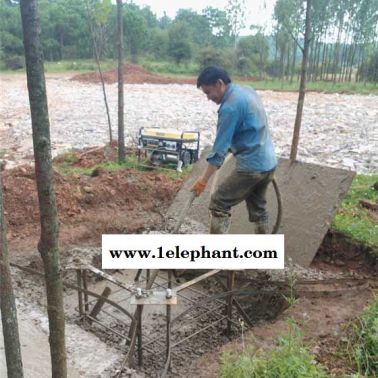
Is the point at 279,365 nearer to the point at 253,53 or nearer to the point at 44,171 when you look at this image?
the point at 44,171

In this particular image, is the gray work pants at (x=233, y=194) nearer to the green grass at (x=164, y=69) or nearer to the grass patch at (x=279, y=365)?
the grass patch at (x=279, y=365)

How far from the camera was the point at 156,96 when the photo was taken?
23.1 meters

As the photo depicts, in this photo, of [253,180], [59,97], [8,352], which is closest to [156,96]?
[59,97]

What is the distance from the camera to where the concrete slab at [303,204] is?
445 cm

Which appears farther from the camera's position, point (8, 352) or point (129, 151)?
point (129, 151)

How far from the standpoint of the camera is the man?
12.1 feet

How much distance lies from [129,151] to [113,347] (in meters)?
6.71

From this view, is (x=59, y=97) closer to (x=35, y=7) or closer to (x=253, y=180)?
(x=253, y=180)

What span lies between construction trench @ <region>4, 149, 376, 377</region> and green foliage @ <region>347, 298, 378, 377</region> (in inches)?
24.7

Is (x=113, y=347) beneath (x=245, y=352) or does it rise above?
beneath

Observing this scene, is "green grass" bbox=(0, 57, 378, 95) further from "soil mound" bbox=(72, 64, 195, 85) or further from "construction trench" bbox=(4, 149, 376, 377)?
"construction trench" bbox=(4, 149, 376, 377)

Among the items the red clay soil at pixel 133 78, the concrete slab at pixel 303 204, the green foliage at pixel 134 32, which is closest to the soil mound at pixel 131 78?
the red clay soil at pixel 133 78

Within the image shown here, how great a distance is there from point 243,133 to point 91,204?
112 inches

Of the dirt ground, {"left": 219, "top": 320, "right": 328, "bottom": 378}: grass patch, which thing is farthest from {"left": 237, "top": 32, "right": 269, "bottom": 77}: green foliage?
{"left": 219, "top": 320, "right": 328, "bottom": 378}: grass patch
